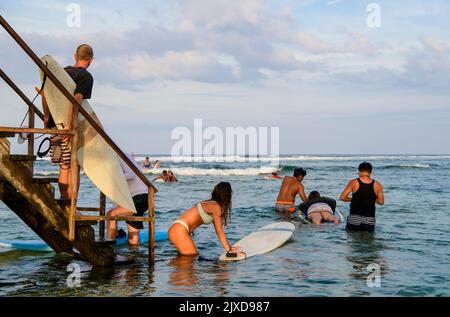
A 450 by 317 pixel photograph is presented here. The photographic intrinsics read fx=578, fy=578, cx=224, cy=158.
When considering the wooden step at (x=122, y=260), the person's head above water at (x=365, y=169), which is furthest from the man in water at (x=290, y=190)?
the wooden step at (x=122, y=260)

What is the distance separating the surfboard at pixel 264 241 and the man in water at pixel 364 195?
134 cm

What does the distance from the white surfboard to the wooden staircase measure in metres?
0.55

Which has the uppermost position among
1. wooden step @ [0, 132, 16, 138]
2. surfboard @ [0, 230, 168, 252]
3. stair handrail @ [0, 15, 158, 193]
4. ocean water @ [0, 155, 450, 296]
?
stair handrail @ [0, 15, 158, 193]

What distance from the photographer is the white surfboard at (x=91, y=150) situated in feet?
24.2

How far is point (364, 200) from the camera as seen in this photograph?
11.5 m

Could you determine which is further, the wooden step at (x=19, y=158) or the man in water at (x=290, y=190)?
the man in water at (x=290, y=190)

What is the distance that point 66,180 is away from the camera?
767 centimetres

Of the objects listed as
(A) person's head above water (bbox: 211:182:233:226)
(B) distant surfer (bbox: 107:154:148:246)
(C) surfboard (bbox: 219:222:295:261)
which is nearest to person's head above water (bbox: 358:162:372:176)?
(C) surfboard (bbox: 219:222:295:261)

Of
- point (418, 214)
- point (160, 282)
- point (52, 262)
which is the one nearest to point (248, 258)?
point (160, 282)

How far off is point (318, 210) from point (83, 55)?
7.86 m

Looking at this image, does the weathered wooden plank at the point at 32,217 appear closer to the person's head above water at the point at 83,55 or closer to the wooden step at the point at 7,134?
the wooden step at the point at 7,134

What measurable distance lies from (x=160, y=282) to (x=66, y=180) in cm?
183

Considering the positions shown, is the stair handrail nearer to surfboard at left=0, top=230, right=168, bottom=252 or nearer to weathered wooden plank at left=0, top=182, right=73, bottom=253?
weathered wooden plank at left=0, top=182, right=73, bottom=253

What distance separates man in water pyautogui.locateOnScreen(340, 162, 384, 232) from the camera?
37.4 ft
